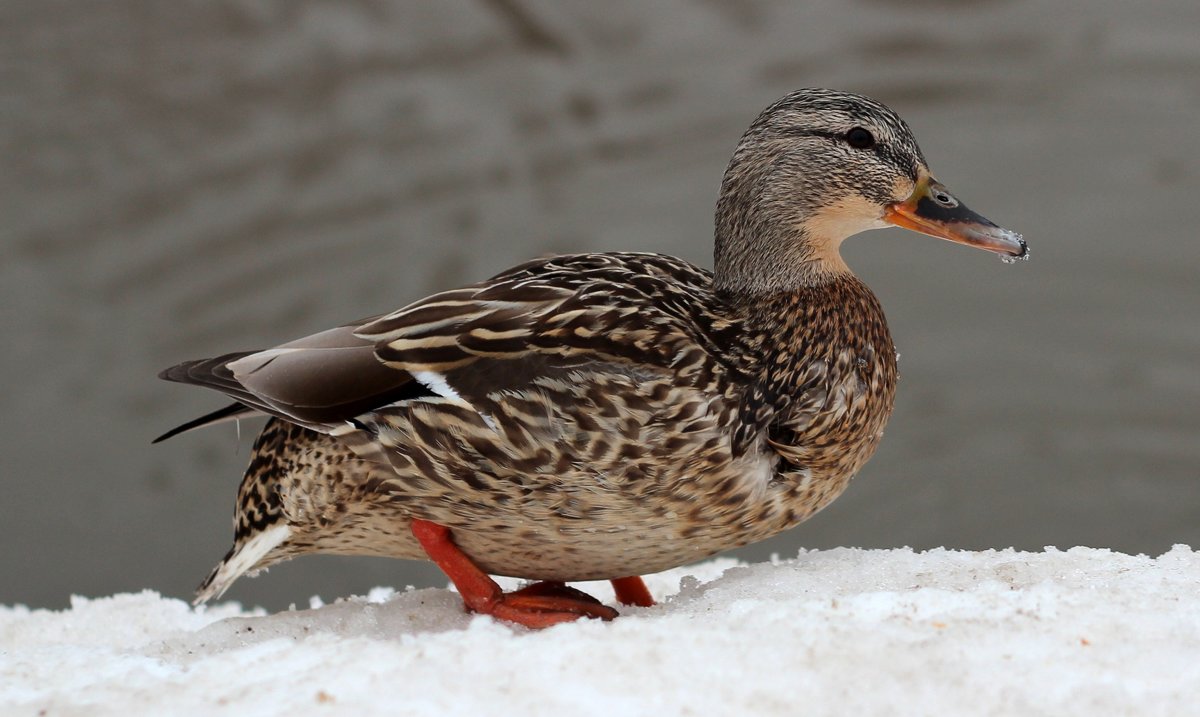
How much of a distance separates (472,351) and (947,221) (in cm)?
127

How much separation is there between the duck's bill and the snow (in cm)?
87

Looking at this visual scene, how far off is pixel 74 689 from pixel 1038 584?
1.97m

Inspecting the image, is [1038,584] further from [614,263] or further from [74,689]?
[74,689]

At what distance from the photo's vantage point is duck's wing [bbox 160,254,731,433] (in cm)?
323

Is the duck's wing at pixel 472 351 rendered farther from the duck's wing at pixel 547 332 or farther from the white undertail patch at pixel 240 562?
the white undertail patch at pixel 240 562

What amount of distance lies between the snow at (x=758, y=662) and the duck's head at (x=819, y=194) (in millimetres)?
899

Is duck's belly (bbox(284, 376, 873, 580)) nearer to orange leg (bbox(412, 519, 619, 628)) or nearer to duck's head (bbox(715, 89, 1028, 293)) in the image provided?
orange leg (bbox(412, 519, 619, 628))

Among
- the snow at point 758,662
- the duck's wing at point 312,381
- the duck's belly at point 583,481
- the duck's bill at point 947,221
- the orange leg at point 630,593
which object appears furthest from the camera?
the orange leg at point 630,593

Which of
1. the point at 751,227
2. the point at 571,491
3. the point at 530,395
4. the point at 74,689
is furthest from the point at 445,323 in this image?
the point at 74,689

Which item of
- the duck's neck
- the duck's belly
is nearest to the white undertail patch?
the duck's belly

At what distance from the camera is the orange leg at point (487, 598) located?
3.30 metres

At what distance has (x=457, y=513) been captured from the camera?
325cm

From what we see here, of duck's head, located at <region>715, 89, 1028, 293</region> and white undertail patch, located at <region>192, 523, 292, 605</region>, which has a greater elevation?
duck's head, located at <region>715, 89, 1028, 293</region>

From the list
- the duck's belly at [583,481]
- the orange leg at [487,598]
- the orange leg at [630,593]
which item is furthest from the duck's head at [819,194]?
the orange leg at [487,598]
